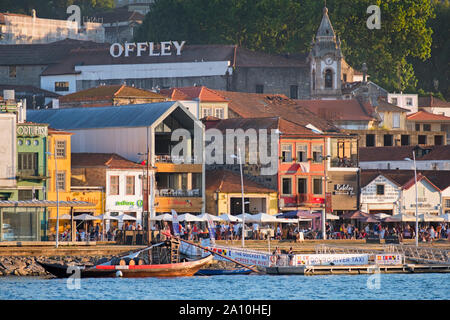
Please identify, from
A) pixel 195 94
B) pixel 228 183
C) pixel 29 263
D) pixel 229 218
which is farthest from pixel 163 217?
pixel 195 94

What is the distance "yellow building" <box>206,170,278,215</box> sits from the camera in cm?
9688

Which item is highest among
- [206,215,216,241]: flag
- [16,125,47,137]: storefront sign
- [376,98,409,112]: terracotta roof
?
[376,98,409,112]: terracotta roof

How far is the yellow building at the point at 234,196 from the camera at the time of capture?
9688cm

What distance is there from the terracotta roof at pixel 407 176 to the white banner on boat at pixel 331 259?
2525 centimetres

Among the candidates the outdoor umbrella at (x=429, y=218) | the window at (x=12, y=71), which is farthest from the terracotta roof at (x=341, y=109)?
the window at (x=12, y=71)

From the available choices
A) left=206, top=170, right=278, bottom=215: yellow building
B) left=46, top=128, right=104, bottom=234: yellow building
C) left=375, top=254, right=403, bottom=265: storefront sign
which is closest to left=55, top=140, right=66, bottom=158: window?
left=46, top=128, right=104, bottom=234: yellow building

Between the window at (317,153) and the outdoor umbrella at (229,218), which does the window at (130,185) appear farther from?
the window at (317,153)

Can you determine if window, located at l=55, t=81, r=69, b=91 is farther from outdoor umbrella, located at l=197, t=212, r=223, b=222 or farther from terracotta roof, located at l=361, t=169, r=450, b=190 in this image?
outdoor umbrella, located at l=197, t=212, r=223, b=222

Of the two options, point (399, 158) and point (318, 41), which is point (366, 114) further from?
point (399, 158)

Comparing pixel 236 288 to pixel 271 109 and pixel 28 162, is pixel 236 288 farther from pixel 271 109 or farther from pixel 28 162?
pixel 271 109

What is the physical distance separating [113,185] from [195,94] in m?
25.5

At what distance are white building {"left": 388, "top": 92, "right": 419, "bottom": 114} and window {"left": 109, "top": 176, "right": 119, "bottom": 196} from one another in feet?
222
